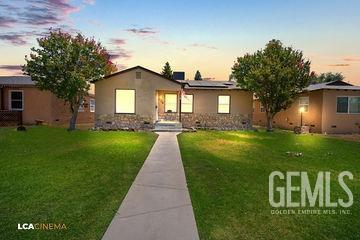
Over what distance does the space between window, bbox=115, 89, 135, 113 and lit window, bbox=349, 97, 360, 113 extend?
18.1 meters

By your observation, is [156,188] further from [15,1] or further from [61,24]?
[61,24]

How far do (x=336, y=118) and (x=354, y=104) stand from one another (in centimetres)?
211

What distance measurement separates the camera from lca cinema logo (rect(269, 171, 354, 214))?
513 centimetres

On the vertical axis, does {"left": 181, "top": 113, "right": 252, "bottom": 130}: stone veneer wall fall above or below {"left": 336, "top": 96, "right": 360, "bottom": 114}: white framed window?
below

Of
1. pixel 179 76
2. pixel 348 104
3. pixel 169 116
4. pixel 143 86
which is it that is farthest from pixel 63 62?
pixel 348 104

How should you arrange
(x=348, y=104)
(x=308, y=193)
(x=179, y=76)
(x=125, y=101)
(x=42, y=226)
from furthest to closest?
(x=179, y=76)
(x=348, y=104)
(x=125, y=101)
(x=308, y=193)
(x=42, y=226)

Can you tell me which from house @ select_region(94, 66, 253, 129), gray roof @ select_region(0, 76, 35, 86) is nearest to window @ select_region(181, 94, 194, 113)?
house @ select_region(94, 66, 253, 129)

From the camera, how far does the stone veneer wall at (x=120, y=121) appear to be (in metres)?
21.7

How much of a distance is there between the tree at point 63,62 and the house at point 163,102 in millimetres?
2157

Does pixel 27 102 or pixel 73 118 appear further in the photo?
pixel 27 102

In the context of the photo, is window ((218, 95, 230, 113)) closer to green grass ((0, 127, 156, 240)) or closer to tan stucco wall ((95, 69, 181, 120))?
tan stucco wall ((95, 69, 181, 120))

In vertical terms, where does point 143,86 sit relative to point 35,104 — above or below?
above

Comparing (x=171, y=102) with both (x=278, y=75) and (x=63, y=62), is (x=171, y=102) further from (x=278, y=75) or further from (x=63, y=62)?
(x=63, y=62)

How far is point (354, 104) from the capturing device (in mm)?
23062
